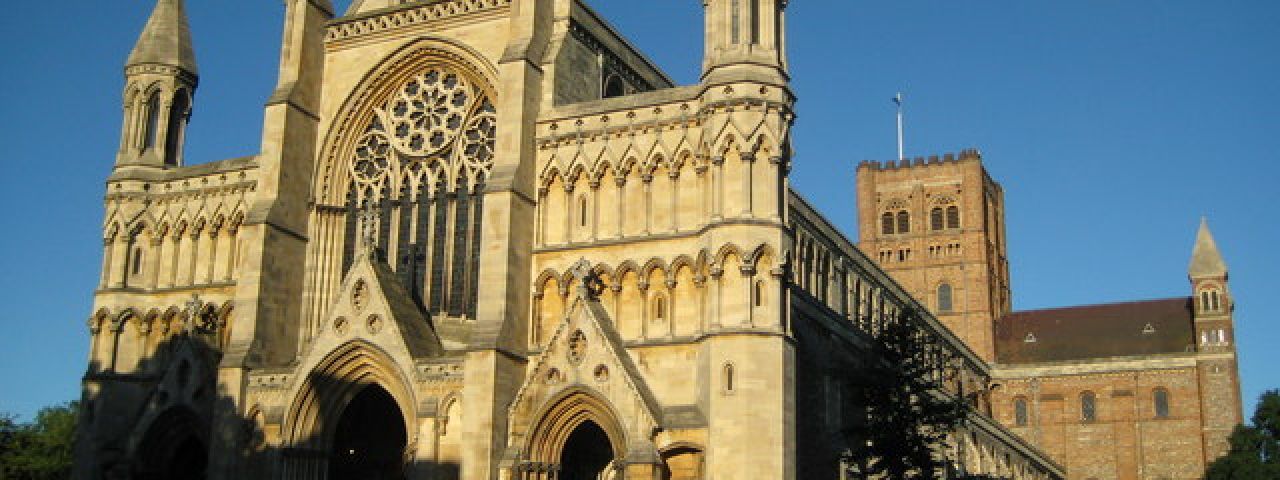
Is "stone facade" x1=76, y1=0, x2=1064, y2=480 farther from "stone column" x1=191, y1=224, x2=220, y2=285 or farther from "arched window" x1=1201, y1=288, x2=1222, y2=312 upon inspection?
"arched window" x1=1201, y1=288, x2=1222, y2=312

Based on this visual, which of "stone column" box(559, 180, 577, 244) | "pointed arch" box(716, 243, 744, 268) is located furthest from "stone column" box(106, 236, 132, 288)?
"pointed arch" box(716, 243, 744, 268)

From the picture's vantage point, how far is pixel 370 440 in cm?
3681

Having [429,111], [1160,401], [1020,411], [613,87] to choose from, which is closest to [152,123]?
[429,111]

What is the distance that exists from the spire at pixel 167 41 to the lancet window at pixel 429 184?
22.2 ft

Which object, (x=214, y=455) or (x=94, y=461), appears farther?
(x=94, y=461)

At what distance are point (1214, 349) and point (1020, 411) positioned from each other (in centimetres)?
1139

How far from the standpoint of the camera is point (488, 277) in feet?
107

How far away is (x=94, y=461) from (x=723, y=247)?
1867cm

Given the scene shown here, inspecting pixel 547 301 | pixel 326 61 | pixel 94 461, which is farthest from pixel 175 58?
pixel 547 301

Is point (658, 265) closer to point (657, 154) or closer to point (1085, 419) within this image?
point (657, 154)

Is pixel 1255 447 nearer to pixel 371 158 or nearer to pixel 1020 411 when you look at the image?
pixel 1020 411

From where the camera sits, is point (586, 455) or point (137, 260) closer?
point (586, 455)

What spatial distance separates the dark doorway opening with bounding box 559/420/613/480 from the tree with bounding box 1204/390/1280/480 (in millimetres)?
44614

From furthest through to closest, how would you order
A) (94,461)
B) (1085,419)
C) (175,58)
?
(1085,419) < (175,58) < (94,461)
